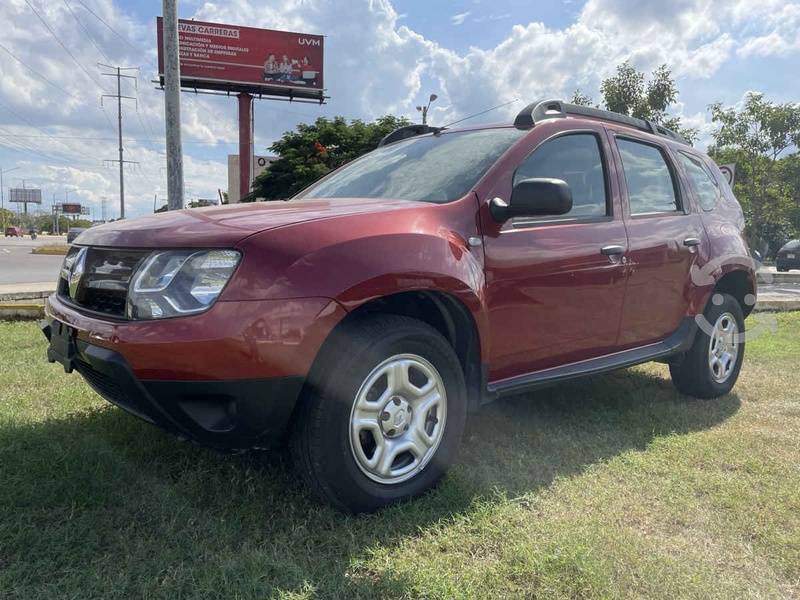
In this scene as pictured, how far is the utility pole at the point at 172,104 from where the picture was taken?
29.1ft

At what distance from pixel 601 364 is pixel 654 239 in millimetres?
844

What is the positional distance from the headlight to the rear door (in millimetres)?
2304

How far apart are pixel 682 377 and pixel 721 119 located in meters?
19.7

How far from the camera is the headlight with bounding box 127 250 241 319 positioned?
214 cm

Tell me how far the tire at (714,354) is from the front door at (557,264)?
104cm

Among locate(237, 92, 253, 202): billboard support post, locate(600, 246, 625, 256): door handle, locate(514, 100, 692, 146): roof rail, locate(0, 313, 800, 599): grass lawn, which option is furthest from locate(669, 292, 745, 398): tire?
locate(237, 92, 253, 202): billboard support post

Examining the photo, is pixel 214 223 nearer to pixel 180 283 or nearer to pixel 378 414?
pixel 180 283

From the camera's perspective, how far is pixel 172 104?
9.09 metres

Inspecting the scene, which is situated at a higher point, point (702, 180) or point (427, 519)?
point (702, 180)

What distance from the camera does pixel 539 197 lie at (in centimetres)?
269

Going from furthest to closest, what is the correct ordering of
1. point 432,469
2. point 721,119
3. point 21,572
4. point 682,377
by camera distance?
point 721,119 → point 682,377 → point 432,469 → point 21,572

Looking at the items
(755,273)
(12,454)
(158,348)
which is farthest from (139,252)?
(755,273)

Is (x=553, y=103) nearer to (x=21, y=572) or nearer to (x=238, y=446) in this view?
(x=238, y=446)

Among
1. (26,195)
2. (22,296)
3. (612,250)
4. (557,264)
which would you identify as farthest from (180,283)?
(26,195)
